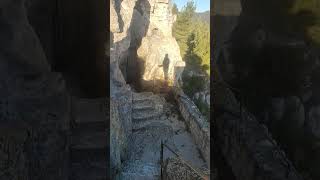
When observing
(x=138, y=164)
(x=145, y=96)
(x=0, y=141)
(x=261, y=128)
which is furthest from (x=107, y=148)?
(x=145, y=96)

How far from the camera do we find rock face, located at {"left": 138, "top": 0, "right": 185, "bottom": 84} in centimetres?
2131

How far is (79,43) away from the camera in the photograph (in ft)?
10.3

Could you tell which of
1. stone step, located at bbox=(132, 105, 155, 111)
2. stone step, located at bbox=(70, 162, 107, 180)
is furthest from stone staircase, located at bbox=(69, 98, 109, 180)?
stone step, located at bbox=(132, 105, 155, 111)

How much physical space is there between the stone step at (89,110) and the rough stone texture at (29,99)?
145 mm

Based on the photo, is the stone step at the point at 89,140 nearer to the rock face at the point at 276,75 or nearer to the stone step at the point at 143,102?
the rock face at the point at 276,75

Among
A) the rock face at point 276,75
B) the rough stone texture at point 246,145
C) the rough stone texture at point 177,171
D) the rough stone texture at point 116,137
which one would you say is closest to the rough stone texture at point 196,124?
the rough stone texture at point 116,137

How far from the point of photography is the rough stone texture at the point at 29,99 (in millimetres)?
2799

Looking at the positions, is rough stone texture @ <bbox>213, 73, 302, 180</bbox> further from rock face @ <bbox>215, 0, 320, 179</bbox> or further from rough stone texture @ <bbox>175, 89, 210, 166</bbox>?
rough stone texture @ <bbox>175, 89, 210, 166</bbox>

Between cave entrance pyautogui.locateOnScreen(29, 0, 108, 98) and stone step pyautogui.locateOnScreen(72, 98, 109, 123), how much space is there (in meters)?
0.05

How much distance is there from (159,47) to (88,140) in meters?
18.6

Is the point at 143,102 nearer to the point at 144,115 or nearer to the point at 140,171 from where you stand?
the point at 144,115

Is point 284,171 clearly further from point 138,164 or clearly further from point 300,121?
point 138,164

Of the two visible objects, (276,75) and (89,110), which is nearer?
(276,75)

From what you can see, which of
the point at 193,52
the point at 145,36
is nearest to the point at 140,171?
the point at 145,36
